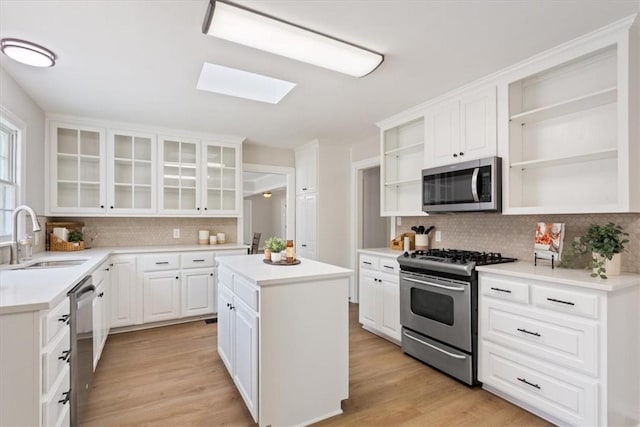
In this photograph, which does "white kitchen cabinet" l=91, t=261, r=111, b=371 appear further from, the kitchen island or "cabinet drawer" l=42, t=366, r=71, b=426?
the kitchen island

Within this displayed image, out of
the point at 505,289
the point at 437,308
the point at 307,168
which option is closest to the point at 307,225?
the point at 307,168

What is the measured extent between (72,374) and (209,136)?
323 cm

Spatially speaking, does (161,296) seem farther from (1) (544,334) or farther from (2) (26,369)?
(1) (544,334)

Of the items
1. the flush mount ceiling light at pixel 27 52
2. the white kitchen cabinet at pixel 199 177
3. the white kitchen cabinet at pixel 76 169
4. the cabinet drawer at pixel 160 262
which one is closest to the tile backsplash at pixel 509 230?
the white kitchen cabinet at pixel 199 177

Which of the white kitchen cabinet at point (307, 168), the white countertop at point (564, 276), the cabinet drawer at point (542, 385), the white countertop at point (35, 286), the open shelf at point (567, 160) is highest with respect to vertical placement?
the white kitchen cabinet at point (307, 168)

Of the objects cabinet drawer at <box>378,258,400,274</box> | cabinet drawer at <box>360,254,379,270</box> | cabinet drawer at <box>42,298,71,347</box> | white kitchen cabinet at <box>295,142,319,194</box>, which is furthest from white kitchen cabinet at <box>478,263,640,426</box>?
white kitchen cabinet at <box>295,142,319,194</box>

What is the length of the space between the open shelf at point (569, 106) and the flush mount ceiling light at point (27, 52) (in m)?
3.38

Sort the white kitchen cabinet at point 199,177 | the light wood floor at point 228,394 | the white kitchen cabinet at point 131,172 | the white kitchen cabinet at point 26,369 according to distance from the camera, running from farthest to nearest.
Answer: the white kitchen cabinet at point 199,177 < the white kitchen cabinet at point 131,172 < the light wood floor at point 228,394 < the white kitchen cabinet at point 26,369

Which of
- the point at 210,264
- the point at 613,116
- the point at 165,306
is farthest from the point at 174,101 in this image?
the point at 613,116

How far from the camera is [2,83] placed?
2.47 meters

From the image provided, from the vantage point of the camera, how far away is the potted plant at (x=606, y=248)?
6.44 ft

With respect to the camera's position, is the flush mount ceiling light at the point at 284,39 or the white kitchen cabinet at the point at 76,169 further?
the white kitchen cabinet at the point at 76,169

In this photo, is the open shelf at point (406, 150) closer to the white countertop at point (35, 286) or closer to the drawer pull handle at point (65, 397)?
the white countertop at point (35, 286)

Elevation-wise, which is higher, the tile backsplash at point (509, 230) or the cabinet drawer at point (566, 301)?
the tile backsplash at point (509, 230)
